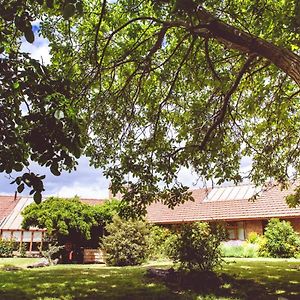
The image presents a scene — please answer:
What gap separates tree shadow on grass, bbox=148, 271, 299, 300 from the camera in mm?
9539

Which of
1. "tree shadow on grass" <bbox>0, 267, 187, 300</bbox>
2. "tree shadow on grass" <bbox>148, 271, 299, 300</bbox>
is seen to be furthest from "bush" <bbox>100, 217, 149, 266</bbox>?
"tree shadow on grass" <bbox>148, 271, 299, 300</bbox>

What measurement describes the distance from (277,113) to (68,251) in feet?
58.8

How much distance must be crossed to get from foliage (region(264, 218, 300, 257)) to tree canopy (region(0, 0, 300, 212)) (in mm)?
12103

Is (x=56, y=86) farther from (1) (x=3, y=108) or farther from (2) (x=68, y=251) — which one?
(2) (x=68, y=251)

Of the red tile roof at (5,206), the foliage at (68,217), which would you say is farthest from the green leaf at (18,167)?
the red tile roof at (5,206)

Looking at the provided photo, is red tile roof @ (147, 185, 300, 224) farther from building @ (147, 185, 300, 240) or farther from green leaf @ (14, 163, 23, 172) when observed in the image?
green leaf @ (14, 163, 23, 172)

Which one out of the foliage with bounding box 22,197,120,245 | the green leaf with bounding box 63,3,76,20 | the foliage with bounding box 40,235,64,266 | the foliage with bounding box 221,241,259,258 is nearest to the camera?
the green leaf with bounding box 63,3,76,20

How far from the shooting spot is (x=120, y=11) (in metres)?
8.96

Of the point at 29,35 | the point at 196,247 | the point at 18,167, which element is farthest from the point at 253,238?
the point at 29,35

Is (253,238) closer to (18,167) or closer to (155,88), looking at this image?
(155,88)

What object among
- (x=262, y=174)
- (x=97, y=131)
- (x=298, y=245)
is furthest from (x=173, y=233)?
(x=298, y=245)

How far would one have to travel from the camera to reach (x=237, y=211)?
28953 mm

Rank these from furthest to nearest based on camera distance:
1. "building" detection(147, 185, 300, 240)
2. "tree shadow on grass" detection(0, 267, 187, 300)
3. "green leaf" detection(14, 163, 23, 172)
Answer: "building" detection(147, 185, 300, 240), "tree shadow on grass" detection(0, 267, 187, 300), "green leaf" detection(14, 163, 23, 172)

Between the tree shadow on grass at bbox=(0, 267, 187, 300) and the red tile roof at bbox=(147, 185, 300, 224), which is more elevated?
the red tile roof at bbox=(147, 185, 300, 224)
